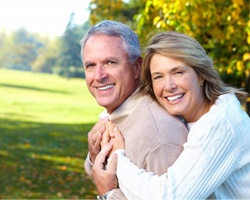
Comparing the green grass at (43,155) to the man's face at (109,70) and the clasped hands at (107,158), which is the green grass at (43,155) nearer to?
the clasped hands at (107,158)

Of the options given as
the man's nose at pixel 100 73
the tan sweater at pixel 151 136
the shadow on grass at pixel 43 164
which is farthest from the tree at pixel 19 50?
the tan sweater at pixel 151 136

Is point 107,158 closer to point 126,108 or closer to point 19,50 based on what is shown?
point 126,108

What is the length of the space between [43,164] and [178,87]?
11.9 metres

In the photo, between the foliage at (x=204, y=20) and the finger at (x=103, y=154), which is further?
A: the foliage at (x=204, y=20)

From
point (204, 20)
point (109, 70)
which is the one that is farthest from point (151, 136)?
point (204, 20)

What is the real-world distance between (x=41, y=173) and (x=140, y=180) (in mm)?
10730

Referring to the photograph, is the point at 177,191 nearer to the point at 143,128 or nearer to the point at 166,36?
the point at 143,128

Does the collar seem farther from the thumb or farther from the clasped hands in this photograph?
the thumb

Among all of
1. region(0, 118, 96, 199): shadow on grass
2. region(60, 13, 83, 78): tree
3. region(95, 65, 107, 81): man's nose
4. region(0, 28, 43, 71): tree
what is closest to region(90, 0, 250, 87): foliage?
region(95, 65, 107, 81): man's nose

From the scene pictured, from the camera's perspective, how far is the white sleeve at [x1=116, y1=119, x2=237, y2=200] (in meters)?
2.49

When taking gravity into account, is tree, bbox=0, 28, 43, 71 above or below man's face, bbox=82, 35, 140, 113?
below

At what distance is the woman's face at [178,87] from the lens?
2666mm

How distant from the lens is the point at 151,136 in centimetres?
266

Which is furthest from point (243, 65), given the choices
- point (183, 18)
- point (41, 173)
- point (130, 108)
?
point (41, 173)
